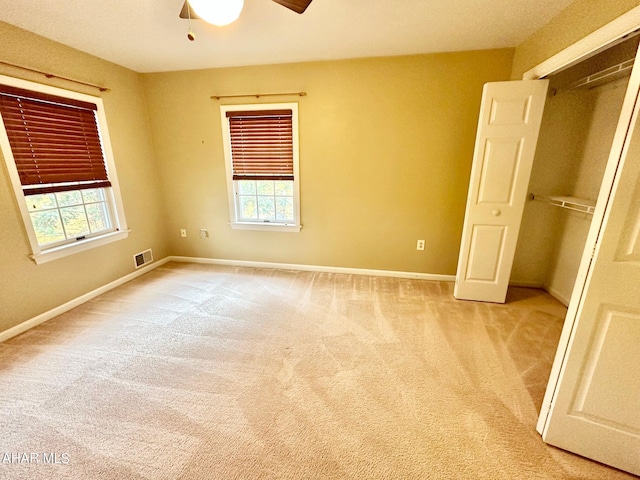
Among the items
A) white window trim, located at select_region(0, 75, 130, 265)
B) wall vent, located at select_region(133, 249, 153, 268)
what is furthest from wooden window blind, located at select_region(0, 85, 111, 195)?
wall vent, located at select_region(133, 249, 153, 268)

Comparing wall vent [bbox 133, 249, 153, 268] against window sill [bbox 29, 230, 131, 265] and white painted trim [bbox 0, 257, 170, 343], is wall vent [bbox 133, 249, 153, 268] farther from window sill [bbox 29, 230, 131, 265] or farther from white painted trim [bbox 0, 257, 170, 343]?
window sill [bbox 29, 230, 131, 265]

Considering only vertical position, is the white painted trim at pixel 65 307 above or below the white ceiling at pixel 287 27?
below

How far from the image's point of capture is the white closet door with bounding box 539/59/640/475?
106cm

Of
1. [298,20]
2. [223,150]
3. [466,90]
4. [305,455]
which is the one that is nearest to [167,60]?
[223,150]

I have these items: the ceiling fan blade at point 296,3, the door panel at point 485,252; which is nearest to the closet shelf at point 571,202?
the door panel at point 485,252

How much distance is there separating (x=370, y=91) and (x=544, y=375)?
298 cm

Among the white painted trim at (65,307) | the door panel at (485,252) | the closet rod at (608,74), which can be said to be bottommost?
the white painted trim at (65,307)

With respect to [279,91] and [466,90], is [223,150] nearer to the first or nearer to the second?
[279,91]

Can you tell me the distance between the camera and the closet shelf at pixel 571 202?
2.21m

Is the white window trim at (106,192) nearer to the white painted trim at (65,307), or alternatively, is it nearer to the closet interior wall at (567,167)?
the white painted trim at (65,307)

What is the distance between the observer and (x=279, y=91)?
3.05m

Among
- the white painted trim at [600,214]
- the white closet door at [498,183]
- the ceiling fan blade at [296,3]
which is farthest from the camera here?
the white closet door at [498,183]

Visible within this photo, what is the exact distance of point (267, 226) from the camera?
3.51 meters

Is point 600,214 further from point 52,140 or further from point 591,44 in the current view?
point 52,140
